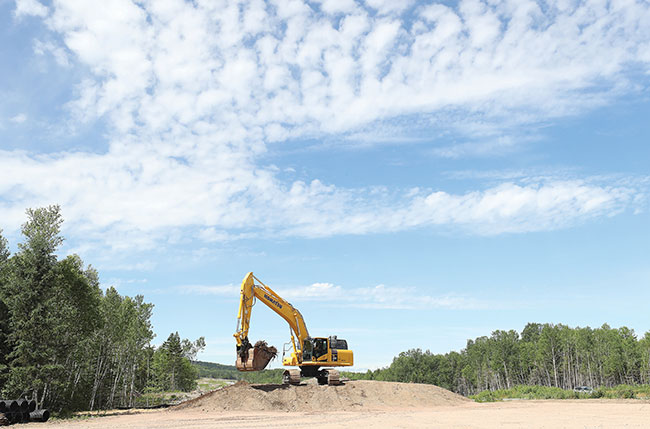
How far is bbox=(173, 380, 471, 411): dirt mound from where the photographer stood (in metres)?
27.9

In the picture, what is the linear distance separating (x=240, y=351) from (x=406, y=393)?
12.5m

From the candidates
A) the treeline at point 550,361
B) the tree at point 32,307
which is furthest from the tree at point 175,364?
the treeline at point 550,361

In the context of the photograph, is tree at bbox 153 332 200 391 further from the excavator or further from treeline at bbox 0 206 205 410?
the excavator

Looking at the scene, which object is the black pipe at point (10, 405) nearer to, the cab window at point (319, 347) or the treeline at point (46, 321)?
the treeline at point (46, 321)

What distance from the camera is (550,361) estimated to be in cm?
9194

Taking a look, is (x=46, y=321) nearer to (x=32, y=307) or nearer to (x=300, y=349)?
(x=32, y=307)

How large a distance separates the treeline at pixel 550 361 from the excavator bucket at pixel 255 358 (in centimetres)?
6991

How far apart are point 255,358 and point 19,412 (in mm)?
12485

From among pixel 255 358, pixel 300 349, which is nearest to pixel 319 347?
pixel 300 349

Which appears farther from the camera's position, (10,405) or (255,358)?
(255,358)

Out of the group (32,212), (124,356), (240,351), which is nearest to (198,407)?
(240,351)

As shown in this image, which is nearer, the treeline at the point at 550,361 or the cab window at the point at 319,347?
the cab window at the point at 319,347

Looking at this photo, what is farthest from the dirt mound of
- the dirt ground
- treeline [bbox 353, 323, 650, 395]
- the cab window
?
treeline [bbox 353, 323, 650, 395]

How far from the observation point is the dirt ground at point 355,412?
1992 cm
